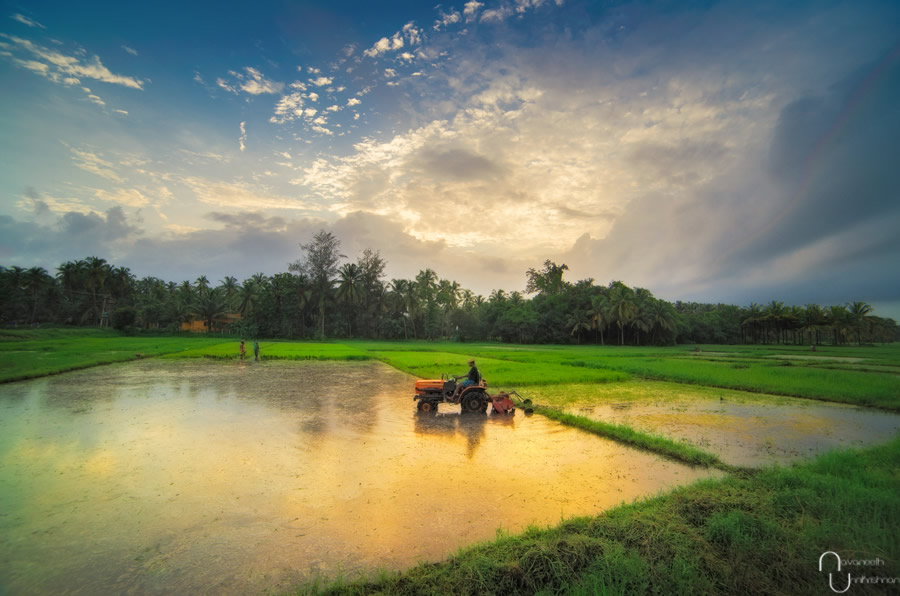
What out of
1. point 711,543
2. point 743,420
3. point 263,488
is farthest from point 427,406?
point 743,420

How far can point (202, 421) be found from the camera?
10133 mm

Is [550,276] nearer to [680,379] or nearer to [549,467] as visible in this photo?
[680,379]

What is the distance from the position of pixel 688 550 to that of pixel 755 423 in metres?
8.96

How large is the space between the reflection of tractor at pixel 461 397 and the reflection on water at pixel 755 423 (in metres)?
2.35

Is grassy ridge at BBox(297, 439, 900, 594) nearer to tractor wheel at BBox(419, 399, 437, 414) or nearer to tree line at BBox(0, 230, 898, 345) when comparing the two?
tractor wheel at BBox(419, 399, 437, 414)

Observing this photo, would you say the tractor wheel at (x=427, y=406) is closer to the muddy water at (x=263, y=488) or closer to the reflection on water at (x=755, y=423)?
the muddy water at (x=263, y=488)

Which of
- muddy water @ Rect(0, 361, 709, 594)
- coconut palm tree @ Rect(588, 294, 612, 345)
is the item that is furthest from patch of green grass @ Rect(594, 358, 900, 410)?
coconut palm tree @ Rect(588, 294, 612, 345)

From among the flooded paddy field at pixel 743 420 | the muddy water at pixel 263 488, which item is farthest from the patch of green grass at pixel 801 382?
the muddy water at pixel 263 488

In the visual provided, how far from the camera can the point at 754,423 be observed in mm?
10711

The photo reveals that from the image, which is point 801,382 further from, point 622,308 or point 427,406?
point 622,308

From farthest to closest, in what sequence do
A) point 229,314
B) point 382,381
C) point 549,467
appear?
point 229,314 → point 382,381 → point 549,467

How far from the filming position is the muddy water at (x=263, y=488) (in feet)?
Answer: 13.2

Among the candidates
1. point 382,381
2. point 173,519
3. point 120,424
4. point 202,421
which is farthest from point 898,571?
point 382,381

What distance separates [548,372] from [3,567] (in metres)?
19.8
